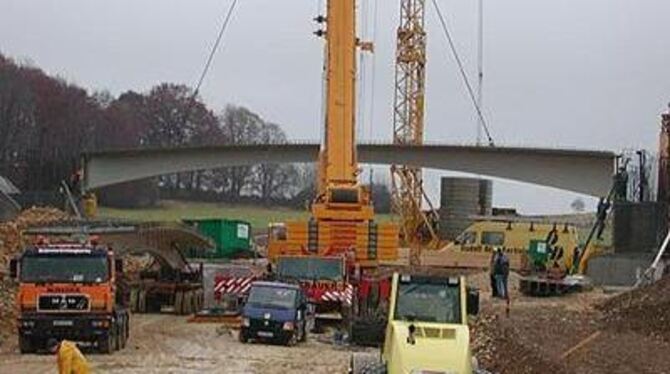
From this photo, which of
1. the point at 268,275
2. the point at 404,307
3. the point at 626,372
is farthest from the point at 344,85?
the point at 404,307

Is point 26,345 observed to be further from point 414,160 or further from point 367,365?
point 414,160

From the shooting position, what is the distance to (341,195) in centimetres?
3772

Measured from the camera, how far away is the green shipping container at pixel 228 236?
69312 mm

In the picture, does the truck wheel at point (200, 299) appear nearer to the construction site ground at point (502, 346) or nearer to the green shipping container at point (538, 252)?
the construction site ground at point (502, 346)

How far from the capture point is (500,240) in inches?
2212

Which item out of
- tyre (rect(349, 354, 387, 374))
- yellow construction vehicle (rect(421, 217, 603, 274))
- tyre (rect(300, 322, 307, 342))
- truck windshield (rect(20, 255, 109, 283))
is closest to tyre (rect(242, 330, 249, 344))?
tyre (rect(300, 322, 307, 342))

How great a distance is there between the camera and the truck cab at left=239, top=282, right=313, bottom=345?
31.1 m

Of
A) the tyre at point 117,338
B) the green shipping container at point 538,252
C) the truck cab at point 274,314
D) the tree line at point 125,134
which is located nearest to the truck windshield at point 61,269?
the tyre at point 117,338

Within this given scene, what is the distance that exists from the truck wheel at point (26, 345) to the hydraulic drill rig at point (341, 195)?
34.5 ft

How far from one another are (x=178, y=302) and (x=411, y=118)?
133ft

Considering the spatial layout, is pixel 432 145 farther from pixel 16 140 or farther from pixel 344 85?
pixel 16 140

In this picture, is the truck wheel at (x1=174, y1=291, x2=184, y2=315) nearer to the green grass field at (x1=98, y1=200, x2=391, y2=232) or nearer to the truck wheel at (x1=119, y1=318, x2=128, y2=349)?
the truck wheel at (x1=119, y1=318, x2=128, y2=349)

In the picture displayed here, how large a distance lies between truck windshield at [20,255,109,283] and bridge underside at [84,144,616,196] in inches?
1743

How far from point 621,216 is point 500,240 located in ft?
24.2
